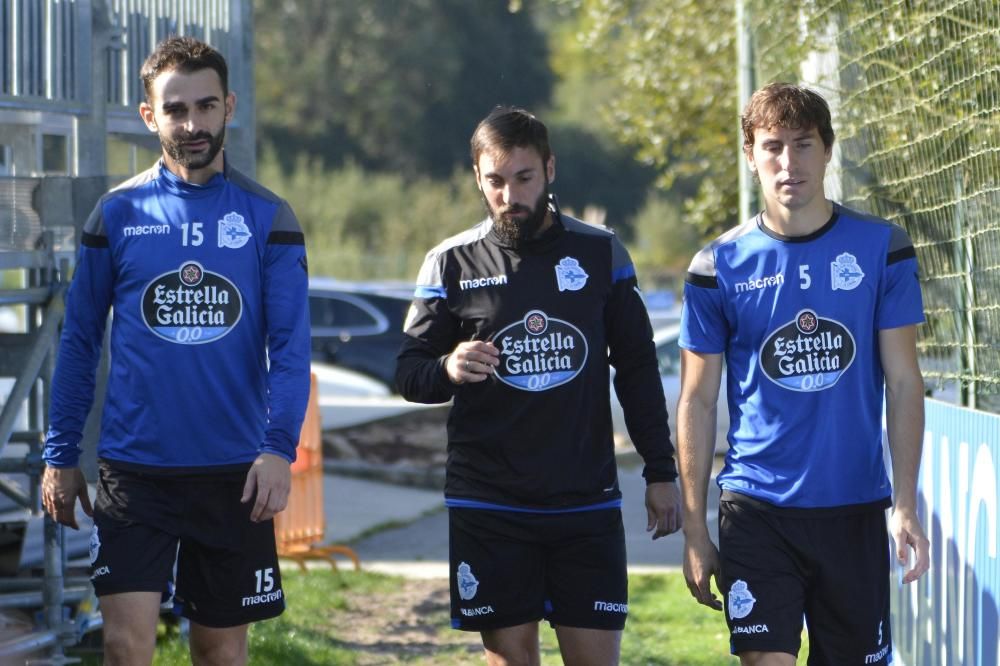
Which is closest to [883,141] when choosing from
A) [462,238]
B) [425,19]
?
[462,238]

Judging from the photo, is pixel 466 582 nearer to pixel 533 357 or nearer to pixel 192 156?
pixel 533 357

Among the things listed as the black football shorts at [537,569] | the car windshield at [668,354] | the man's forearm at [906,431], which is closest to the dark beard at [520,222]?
the black football shorts at [537,569]

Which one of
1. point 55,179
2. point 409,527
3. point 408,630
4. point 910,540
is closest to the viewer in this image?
point 910,540

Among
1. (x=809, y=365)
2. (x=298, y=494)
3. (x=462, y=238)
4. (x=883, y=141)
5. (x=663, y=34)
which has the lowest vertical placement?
(x=298, y=494)

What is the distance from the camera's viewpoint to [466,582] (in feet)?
15.9

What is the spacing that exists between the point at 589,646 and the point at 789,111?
1699 millimetres

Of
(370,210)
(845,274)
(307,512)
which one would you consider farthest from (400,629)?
(370,210)

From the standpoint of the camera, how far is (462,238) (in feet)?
16.1

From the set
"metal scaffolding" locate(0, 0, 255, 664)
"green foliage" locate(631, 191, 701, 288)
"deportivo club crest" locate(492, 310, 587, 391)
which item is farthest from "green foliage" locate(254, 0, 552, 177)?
"deportivo club crest" locate(492, 310, 587, 391)

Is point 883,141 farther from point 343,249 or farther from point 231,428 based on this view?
point 343,249

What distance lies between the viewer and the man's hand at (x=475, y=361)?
4.48 m

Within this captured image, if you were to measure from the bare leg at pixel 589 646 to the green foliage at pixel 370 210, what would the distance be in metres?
44.1

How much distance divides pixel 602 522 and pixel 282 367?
1070 mm

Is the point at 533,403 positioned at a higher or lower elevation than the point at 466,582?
higher
